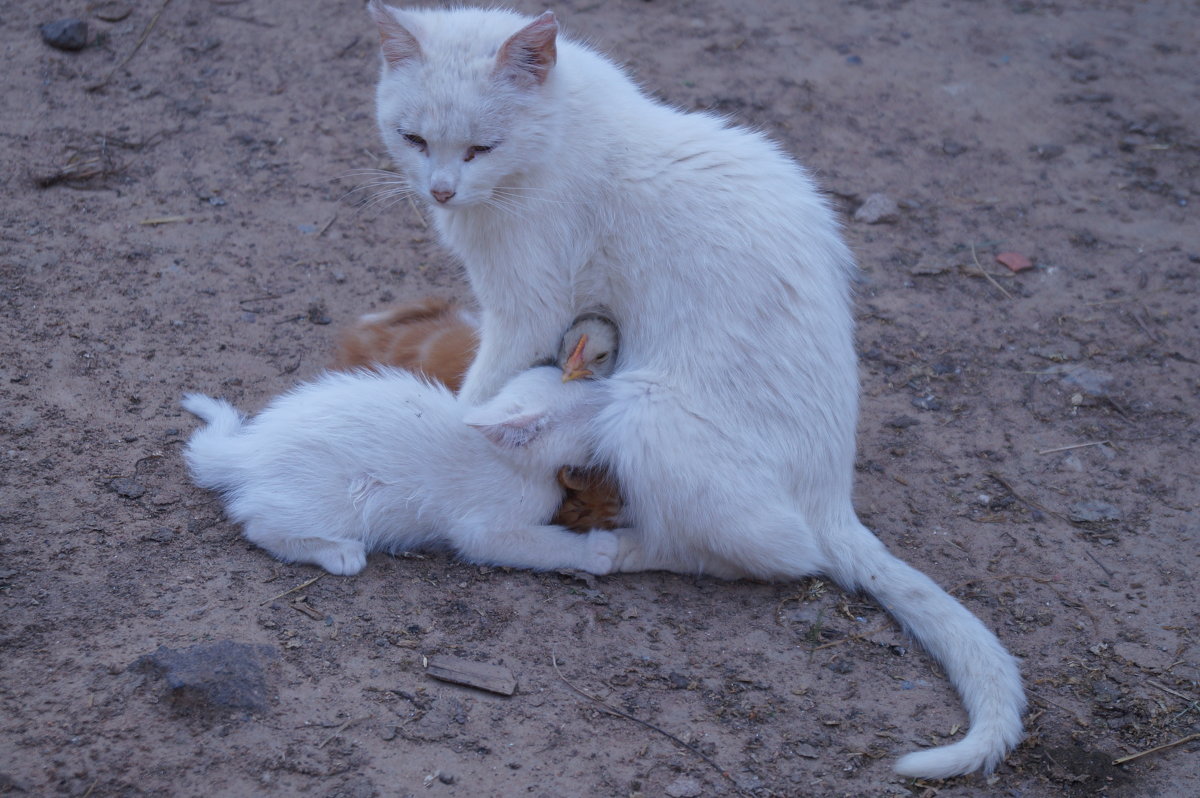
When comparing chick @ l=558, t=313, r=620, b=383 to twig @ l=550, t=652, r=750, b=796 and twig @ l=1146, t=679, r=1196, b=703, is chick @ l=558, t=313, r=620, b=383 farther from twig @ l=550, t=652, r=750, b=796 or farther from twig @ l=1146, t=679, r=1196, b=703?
twig @ l=1146, t=679, r=1196, b=703

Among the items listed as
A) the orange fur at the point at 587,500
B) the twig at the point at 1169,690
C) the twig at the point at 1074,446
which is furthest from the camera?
the twig at the point at 1074,446

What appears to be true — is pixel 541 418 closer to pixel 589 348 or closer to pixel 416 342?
pixel 589 348

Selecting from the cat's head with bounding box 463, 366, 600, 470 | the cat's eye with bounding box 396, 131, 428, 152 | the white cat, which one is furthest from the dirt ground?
the cat's eye with bounding box 396, 131, 428, 152

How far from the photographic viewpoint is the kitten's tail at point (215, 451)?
3586 millimetres

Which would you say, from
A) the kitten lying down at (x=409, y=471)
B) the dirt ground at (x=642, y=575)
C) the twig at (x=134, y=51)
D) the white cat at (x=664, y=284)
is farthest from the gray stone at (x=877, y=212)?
the twig at (x=134, y=51)

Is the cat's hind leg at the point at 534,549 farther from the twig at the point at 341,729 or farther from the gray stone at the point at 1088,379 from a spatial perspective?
the gray stone at the point at 1088,379

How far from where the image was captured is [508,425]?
341 cm

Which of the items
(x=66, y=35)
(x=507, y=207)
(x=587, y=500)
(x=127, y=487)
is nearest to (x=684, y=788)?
(x=587, y=500)

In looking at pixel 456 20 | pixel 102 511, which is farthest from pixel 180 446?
pixel 456 20

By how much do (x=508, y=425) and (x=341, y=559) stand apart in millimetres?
714

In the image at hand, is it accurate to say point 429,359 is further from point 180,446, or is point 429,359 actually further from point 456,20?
point 456,20

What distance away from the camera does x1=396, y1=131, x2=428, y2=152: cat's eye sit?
3.50 m

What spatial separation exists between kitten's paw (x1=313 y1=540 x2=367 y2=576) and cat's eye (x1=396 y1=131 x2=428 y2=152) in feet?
4.48

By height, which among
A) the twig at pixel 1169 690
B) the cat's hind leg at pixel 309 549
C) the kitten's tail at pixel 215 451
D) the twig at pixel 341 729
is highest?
the kitten's tail at pixel 215 451
